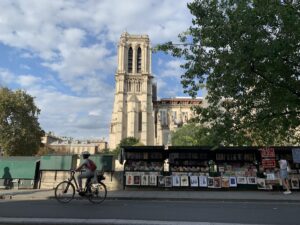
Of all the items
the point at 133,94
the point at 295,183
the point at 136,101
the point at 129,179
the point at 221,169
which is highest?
the point at 133,94

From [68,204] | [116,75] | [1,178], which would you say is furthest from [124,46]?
[68,204]

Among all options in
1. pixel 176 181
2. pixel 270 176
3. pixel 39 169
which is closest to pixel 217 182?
pixel 176 181

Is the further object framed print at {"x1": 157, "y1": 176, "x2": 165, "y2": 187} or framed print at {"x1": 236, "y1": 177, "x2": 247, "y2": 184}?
framed print at {"x1": 157, "y1": 176, "x2": 165, "y2": 187}

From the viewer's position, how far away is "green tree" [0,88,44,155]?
4753 cm

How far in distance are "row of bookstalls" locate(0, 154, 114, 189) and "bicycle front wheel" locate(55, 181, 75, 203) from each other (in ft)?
27.5

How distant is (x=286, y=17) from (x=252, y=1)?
136cm

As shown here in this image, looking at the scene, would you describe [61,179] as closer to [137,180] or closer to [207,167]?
[137,180]

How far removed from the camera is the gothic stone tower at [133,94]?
13438 centimetres

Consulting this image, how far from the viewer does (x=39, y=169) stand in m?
22.4

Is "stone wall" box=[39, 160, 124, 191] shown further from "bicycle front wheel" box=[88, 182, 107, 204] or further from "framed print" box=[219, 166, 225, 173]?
"bicycle front wheel" box=[88, 182, 107, 204]

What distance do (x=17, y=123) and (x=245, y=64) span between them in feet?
144

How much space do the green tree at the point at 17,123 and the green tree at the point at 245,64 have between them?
131 ft

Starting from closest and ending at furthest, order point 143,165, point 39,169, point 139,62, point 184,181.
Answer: point 184,181, point 143,165, point 39,169, point 139,62

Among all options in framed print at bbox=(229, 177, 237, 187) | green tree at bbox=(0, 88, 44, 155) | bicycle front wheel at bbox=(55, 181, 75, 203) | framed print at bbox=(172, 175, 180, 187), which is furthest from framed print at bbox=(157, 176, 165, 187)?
green tree at bbox=(0, 88, 44, 155)
